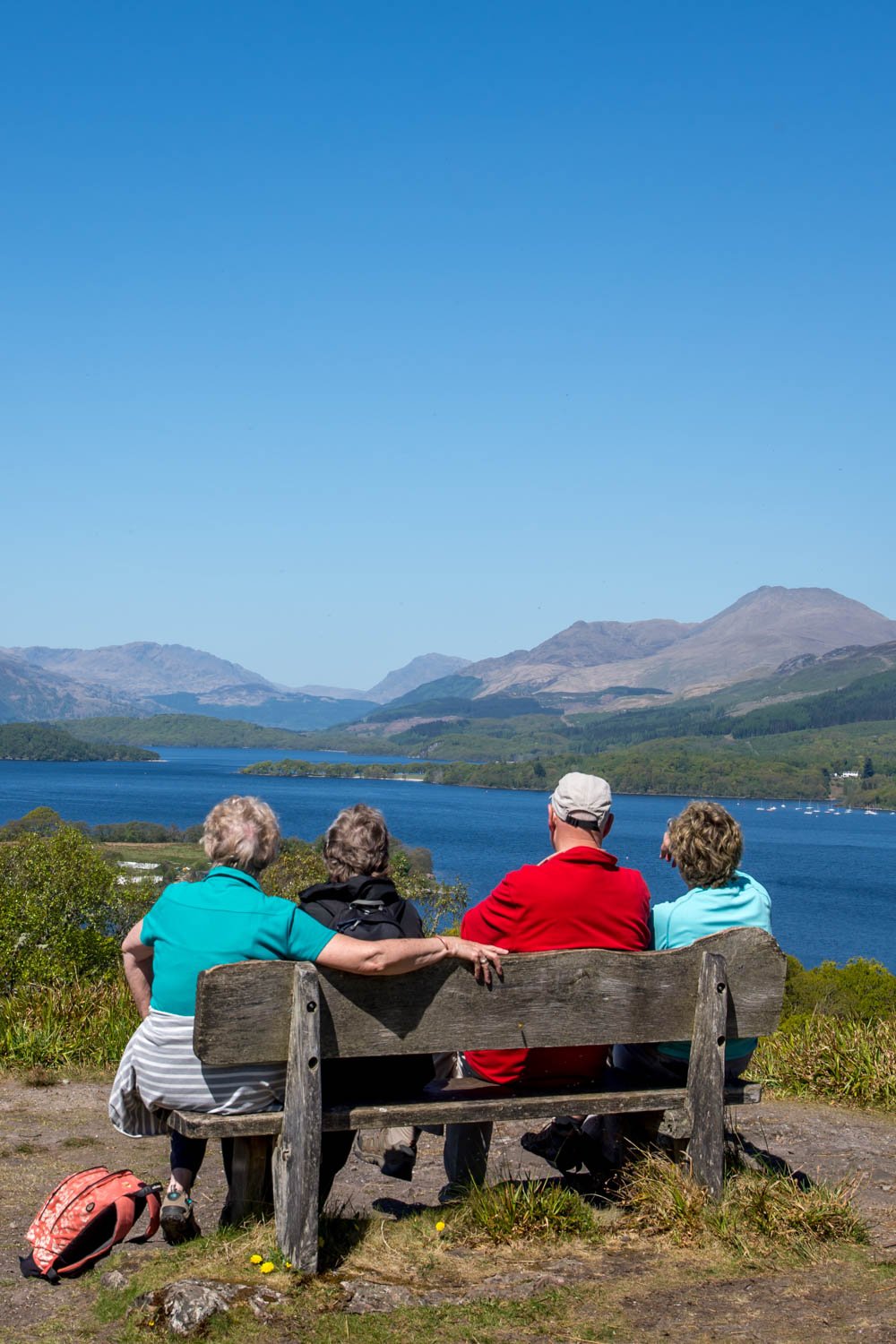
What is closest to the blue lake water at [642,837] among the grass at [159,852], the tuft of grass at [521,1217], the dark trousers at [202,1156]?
the grass at [159,852]

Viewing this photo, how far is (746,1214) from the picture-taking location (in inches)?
156

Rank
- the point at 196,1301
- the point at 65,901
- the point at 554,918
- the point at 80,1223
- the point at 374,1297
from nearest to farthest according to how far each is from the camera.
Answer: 1. the point at 196,1301
2. the point at 374,1297
3. the point at 80,1223
4. the point at 554,918
5. the point at 65,901

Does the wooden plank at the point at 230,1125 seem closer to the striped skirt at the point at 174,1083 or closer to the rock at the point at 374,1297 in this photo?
the striped skirt at the point at 174,1083

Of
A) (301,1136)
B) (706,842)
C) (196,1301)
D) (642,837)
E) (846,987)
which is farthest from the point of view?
(642,837)

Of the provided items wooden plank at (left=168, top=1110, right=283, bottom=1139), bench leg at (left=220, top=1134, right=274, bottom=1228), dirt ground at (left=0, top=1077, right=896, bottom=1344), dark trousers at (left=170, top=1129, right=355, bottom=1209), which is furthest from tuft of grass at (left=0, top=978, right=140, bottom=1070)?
wooden plank at (left=168, top=1110, right=283, bottom=1139)

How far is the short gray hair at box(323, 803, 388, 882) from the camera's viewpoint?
4.31 meters

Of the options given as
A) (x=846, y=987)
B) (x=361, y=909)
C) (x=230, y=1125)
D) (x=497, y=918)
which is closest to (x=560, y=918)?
(x=497, y=918)

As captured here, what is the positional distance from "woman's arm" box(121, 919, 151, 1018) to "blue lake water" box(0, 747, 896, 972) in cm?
5223

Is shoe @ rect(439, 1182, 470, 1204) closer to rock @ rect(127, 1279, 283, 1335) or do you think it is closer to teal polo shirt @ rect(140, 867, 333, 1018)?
rock @ rect(127, 1279, 283, 1335)

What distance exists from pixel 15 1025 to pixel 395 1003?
4.47 metres

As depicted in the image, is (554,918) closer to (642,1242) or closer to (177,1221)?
(642,1242)

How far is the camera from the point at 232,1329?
10.5 ft

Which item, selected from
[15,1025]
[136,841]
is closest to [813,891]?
[136,841]

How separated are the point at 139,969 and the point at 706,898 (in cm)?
214
